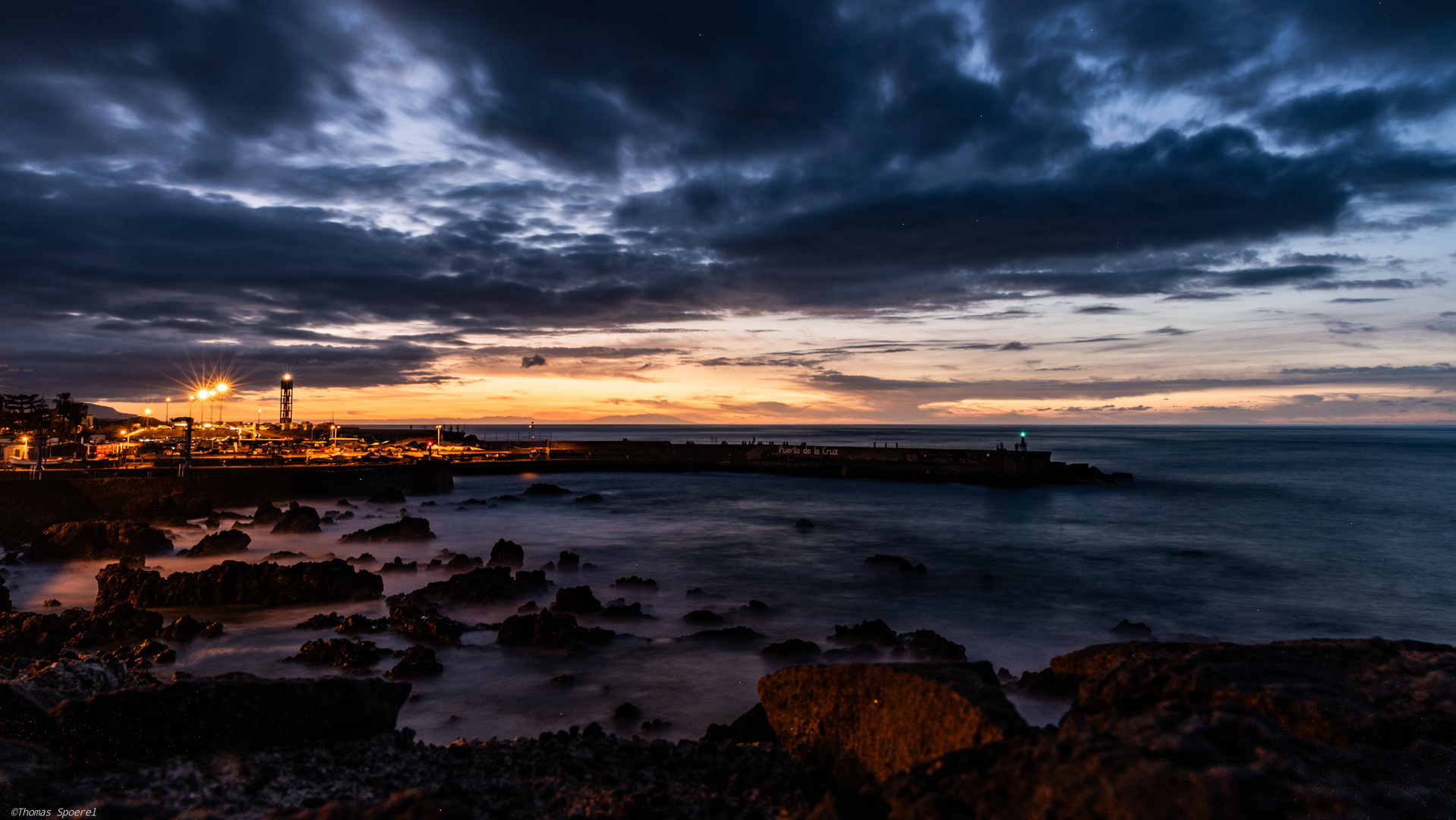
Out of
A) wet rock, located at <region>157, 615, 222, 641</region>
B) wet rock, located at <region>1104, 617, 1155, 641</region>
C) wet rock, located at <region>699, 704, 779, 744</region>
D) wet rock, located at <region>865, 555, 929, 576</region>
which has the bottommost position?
wet rock, located at <region>1104, 617, 1155, 641</region>

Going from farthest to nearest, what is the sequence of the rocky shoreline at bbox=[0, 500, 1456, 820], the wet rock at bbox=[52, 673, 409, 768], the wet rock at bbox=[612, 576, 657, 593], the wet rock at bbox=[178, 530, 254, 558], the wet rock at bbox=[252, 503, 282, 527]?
1. the wet rock at bbox=[252, 503, 282, 527]
2. the wet rock at bbox=[178, 530, 254, 558]
3. the wet rock at bbox=[612, 576, 657, 593]
4. the wet rock at bbox=[52, 673, 409, 768]
5. the rocky shoreline at bbox=[0, 500, 1456, 820]

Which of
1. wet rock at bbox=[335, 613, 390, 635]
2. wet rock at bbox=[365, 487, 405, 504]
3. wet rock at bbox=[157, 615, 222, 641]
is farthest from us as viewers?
wet rock at bbox=[365, 487, 405, 504]

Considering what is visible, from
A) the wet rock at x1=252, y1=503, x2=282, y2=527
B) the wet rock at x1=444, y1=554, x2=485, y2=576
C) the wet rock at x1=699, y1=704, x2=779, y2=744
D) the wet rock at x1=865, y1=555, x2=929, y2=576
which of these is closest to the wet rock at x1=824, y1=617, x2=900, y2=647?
the wet rock at x1=699, y1=704, x2=779, y2=744

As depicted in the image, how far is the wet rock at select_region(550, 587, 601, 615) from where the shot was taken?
51.2ft

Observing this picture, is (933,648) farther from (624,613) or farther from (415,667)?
(415,667)

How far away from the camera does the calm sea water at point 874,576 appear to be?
38.0ft

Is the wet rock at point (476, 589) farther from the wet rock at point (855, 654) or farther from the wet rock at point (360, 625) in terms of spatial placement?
the wet rock at point (855, 654)

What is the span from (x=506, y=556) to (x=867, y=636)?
42.0 ft

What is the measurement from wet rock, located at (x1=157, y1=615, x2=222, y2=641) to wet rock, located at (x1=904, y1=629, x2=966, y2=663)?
13666mm

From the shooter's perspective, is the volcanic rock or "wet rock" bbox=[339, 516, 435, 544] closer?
the volcanic rock

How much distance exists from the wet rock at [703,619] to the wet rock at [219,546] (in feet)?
54.2

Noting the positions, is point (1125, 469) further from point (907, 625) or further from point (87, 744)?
point (87, 744)

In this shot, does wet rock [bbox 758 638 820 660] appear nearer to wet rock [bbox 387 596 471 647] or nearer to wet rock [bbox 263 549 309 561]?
wet rock [bbox 387 596 471 647]

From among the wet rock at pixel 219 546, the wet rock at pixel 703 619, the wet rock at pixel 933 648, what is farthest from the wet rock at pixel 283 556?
the wet rock at pixel 933 648
